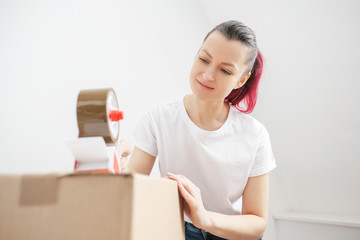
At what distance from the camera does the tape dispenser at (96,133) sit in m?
0.39

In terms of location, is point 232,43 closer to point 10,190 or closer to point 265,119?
point 10,190

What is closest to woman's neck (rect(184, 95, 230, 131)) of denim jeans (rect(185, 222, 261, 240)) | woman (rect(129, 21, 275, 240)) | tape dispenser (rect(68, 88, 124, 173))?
woman (rect(129, 21, 275, 240))

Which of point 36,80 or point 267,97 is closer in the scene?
point 36,80

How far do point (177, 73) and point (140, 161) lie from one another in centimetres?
74

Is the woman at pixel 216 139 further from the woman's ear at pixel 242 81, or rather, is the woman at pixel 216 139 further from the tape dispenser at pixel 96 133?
the tape dispenser at pixel 96 133

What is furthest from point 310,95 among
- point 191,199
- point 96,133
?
point 96,133

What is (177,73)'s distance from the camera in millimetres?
1462

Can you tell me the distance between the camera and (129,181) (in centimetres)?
29

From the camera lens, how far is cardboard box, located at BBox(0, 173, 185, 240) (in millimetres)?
287

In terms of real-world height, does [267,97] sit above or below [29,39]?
below

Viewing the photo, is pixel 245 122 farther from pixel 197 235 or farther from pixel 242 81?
pixel 197 235

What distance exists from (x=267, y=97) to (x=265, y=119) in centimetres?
16

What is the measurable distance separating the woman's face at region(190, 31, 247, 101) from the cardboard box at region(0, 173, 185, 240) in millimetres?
561

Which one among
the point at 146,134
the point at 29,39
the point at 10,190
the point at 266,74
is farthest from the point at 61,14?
the point at 266,74
